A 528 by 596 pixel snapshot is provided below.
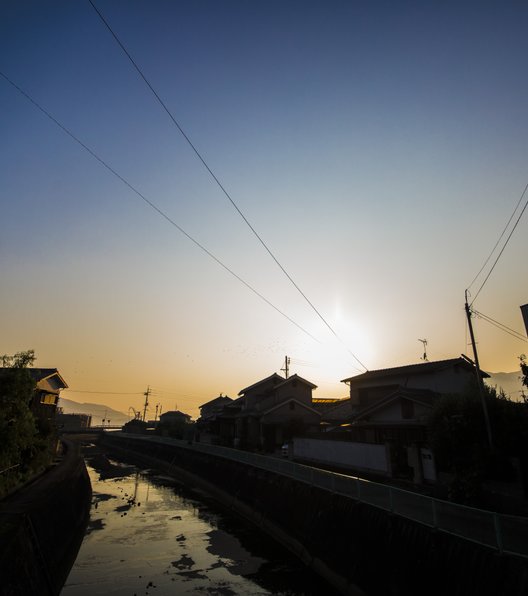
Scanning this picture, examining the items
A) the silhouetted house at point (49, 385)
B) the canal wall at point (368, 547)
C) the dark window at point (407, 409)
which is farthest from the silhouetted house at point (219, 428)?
the dark window at point (407, 409)

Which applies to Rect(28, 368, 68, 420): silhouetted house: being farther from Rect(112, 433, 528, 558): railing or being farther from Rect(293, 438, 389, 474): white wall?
Rect(112, 433, 528, 558): railing

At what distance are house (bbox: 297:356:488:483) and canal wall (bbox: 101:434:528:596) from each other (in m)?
6.67

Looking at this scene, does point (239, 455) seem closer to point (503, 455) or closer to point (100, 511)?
point (100, 511)

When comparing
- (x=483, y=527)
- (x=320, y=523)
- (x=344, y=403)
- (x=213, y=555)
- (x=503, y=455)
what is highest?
(x=344, y=403)

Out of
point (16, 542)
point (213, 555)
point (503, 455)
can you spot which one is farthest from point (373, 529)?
point (16, 542)

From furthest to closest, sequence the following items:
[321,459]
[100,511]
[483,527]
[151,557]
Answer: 1. [321,459]
2. [100,511]
3. [151,557]
4. [483,527]

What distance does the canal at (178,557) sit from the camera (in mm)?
15273

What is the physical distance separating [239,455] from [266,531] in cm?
1004

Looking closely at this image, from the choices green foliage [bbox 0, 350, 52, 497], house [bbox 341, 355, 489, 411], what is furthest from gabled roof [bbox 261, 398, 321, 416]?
green foliage [bbox 0, 350, 52, 497]

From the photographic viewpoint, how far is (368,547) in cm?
1434

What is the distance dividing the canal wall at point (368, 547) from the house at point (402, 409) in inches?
263

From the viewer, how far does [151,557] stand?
60.7 feet

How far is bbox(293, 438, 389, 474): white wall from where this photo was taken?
24234mm

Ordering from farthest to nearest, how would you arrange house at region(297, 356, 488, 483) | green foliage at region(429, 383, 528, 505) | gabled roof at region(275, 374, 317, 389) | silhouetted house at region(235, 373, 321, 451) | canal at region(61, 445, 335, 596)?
gabled roof at region(275, 374, 317, 389) < silhouetted house at region(235, 373, 321, 451) < house at region(297, 356, 488, 483) < green foliage at region(429, 383, 528, 505) < canal at region(61, 445, 335, 596)
